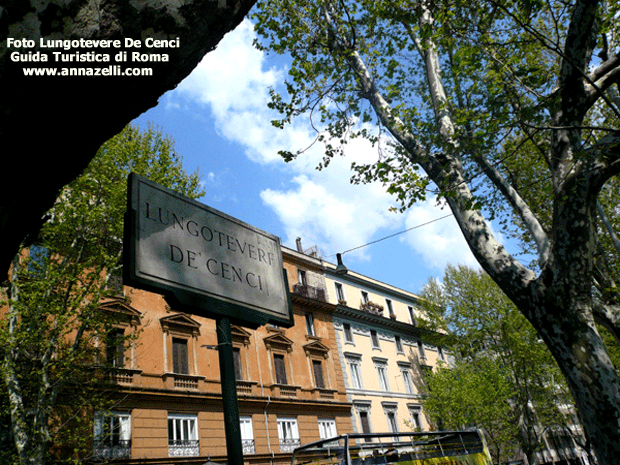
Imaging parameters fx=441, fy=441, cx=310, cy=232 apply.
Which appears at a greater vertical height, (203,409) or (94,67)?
(203,409)

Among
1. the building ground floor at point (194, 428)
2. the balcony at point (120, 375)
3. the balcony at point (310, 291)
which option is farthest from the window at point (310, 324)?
the balcony at point (120, 375)

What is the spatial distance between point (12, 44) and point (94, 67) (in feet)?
1.03

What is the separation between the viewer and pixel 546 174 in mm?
14906

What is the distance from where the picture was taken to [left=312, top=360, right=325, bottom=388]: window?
77.4 feet

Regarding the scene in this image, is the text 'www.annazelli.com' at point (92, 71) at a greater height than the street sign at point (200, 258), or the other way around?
the text 'www.annazelli.com' at point (92, 71)

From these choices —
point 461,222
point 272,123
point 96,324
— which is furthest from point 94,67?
point 96,324

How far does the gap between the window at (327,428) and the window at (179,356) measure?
8.19m

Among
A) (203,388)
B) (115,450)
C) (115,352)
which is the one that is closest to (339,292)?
(203,388)

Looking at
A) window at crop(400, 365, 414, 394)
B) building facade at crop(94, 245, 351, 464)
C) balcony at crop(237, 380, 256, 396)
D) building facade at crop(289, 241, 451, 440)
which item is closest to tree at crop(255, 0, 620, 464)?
building facade at crop(94, 245, 351, 464)

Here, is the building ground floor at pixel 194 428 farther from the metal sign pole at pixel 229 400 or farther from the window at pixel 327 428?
the metal sign pole at pixel 229 400

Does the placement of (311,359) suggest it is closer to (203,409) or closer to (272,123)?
(203,409)

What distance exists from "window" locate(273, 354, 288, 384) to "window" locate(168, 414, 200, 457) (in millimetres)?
5215

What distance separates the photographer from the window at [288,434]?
19.8 meters

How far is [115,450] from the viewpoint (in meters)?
14.2
